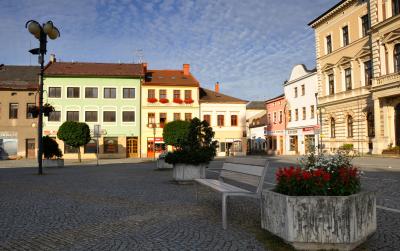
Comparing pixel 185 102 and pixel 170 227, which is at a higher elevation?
pixel 185 102

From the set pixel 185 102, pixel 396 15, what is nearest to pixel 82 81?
pixel 185 102

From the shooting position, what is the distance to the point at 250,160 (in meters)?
6.02

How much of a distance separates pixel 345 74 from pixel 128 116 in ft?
81.7

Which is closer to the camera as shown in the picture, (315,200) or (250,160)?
(315,200)

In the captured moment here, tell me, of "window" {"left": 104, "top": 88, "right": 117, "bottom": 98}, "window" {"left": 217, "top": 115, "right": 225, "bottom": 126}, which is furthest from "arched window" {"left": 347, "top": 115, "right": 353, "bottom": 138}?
"window" {"left": 104, "top": 88, "right": 117, "bottom": 98}

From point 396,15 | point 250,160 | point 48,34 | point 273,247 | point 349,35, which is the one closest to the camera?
point 273,247

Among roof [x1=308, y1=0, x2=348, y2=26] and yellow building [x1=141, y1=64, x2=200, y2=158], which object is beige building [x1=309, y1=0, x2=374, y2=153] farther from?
yellow building [x1=141, y1=64, x2=200, y2=158]

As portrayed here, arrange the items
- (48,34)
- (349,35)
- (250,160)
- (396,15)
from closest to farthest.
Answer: (250,160) < (48,34) < (396,15) < (349,35)

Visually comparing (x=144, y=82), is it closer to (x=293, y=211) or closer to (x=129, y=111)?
(x=129, y=111)

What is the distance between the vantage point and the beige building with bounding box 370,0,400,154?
88.6 ft

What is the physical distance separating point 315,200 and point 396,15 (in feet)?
90.7

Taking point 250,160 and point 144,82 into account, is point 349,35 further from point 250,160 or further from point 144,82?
point 250,160

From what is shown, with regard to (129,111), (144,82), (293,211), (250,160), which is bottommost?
(293,211)

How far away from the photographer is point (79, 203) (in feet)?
24.6
